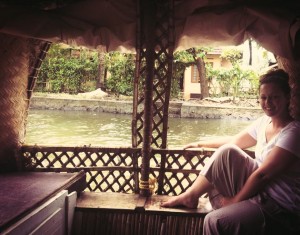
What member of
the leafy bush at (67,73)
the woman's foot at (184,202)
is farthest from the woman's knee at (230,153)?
the leafy bush at (67,73)

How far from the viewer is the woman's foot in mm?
3139

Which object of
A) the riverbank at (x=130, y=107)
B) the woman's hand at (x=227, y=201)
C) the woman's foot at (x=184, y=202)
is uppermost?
the riverbank at (x=130, y=107)

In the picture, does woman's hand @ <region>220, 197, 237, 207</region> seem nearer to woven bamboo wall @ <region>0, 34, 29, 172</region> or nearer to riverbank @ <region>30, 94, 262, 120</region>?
woven bamboo wall @ <region>0, 34, 29, 172</region>

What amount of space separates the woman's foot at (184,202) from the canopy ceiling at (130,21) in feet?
5.72

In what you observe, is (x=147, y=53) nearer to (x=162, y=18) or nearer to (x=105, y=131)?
(x=162, y=18)

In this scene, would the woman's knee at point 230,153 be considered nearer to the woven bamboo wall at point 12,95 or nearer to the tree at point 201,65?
the woven bamboo wall at point 12,95

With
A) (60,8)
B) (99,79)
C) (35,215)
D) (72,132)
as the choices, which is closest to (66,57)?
(99,79)

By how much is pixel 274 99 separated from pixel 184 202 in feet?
4.53

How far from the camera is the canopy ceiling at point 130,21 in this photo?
319 centimetres

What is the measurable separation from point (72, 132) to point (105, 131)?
→ 1478 millimetres

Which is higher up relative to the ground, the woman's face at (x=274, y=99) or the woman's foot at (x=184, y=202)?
the woman's face at (x=274, y=99)

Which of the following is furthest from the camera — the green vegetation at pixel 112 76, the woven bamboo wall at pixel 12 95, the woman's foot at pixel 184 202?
the green vegetation at pixel 112 76

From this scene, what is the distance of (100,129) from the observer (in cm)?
1438

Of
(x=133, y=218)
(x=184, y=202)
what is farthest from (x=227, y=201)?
(x=133, y=218)
